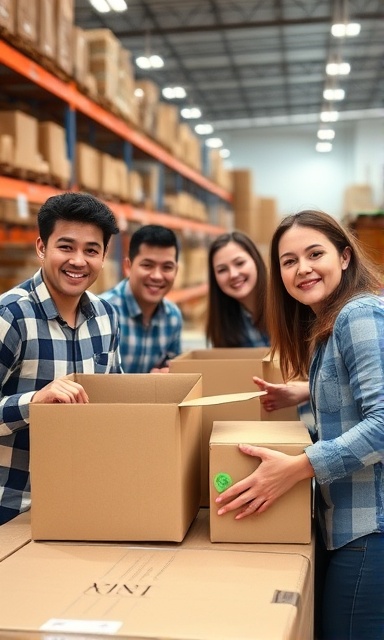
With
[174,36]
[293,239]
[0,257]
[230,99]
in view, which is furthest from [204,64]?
[293,239]

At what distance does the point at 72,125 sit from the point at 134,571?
3.66m

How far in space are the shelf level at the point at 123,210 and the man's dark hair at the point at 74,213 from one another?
152 cm

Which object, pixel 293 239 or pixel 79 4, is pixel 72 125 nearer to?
pixel 293 239

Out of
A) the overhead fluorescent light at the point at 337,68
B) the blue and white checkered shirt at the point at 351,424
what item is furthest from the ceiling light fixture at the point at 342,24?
the blue and white checkered shirt at the point at 351,424

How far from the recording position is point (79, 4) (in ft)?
35.9

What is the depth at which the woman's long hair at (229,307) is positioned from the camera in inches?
139

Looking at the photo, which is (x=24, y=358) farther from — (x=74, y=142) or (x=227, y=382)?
(x=74, y=142)

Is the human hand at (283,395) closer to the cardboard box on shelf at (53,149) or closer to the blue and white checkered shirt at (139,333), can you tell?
the blue and white checkered shirt at (139,333)

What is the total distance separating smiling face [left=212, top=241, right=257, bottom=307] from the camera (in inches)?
137

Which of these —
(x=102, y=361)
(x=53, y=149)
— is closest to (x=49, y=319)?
(x=102, y=361)

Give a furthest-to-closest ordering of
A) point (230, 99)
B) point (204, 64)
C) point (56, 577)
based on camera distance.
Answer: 1. point (230, 99)
2. point (204, 64)
3. point (56, 577)

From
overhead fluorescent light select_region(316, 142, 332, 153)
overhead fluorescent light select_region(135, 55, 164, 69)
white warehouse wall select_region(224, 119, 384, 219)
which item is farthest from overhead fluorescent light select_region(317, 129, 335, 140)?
overhead fluorescent light select_region(135, 55, 164, 69)

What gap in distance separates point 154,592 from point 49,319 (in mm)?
924

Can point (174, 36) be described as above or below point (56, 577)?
above
